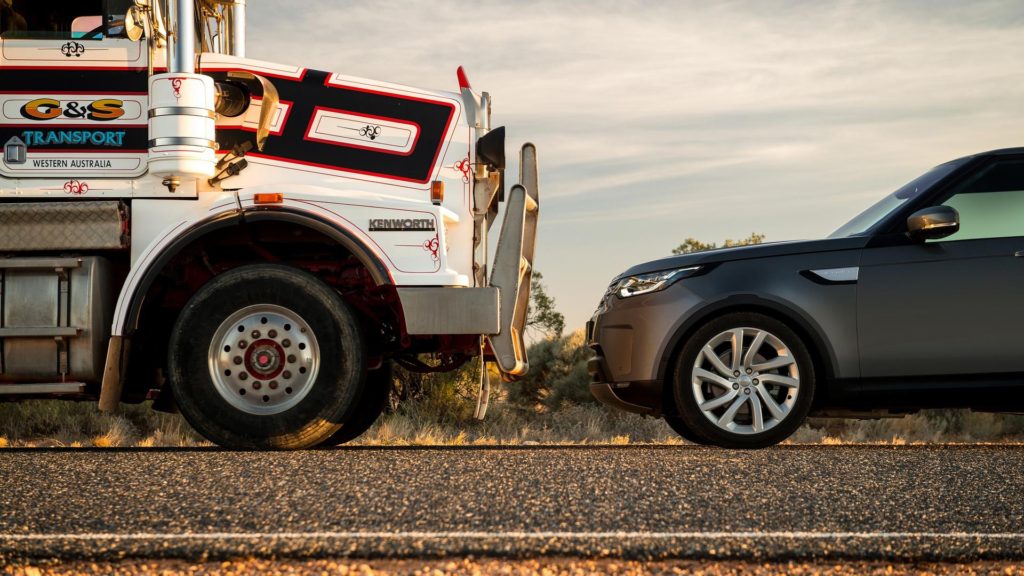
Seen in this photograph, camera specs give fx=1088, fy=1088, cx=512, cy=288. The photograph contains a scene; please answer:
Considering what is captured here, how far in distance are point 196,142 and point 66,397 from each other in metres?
1.96

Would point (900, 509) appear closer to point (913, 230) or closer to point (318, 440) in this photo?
point (913, 230)

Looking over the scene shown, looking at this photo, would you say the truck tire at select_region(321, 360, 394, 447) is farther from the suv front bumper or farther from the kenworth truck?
the suv front bumper

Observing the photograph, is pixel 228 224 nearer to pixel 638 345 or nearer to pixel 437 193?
pixel 437 193

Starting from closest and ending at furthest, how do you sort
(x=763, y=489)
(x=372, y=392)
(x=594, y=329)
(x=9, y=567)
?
(x=9, y=567) → (x=763, y=489) → (x=594, y=329) → (x=372, y=392)

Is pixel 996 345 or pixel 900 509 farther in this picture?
pixel 996 345

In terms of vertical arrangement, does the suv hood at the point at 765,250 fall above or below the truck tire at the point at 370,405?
above

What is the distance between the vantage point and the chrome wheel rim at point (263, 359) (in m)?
7.08

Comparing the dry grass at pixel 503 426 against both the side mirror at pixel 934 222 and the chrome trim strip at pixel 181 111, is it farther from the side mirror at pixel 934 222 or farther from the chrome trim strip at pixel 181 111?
the side mirror at pixel 934 222

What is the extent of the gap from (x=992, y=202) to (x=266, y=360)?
16.3 feet

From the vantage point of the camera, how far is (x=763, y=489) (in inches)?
193

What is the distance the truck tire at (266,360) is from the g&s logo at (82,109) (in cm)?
142

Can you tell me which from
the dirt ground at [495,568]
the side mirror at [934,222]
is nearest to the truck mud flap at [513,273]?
the side mirror at [934,222]

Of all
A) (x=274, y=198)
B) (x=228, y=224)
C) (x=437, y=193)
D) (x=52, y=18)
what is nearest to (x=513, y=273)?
(x=437, y=193)

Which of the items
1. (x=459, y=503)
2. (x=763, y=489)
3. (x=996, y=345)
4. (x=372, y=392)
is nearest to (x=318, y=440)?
(x=372, y=392)
